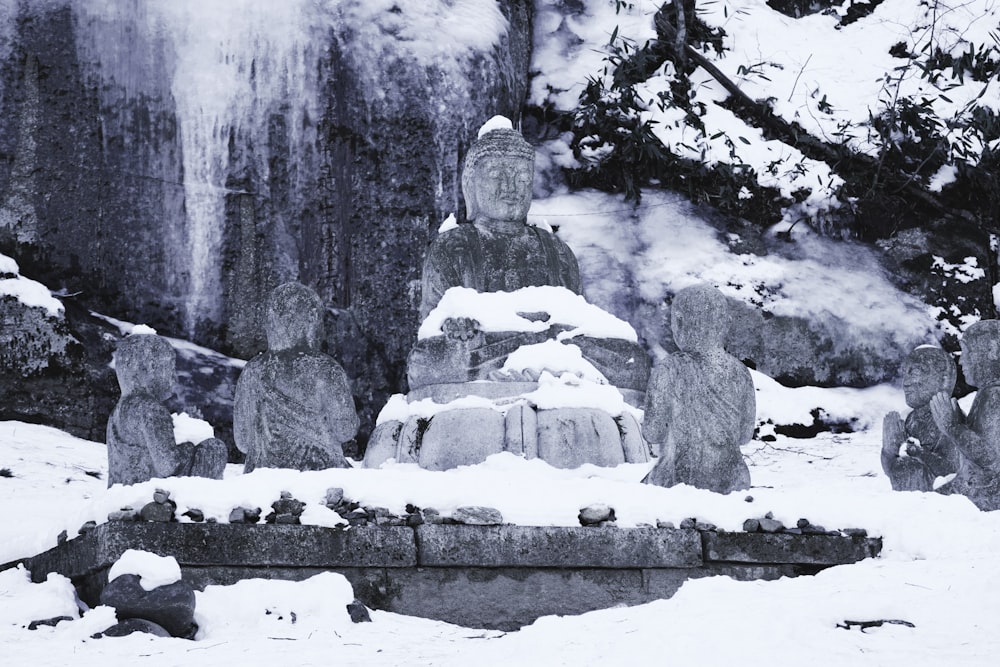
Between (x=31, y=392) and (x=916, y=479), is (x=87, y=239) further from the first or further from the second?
(x=916, y=479)

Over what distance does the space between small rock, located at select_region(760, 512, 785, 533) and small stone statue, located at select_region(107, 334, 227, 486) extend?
2.78 metres

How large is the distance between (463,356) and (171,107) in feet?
26.3

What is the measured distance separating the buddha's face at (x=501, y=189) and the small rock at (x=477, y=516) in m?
4.30

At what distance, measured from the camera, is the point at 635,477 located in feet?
28.3

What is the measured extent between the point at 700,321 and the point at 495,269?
2.62 meters

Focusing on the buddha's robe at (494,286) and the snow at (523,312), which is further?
the snow at (523,312)

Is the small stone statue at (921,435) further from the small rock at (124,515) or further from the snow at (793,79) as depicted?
the snow at (793,79)

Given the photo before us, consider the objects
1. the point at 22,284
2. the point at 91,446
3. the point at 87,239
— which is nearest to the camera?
the point at 91,446

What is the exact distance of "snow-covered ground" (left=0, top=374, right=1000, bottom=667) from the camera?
5.07m

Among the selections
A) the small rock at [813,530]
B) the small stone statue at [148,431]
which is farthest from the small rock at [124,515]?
the small rock at [813,530]

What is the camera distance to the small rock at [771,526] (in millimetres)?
Result: 6965

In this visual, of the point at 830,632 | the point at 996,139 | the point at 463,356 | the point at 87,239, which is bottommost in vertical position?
the point at 830,632

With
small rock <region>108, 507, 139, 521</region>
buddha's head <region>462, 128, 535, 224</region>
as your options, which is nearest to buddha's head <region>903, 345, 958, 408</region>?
buddha's head <region>462, 128, 535, 224</region>

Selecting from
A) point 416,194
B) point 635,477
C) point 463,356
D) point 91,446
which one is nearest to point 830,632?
point 635,477
